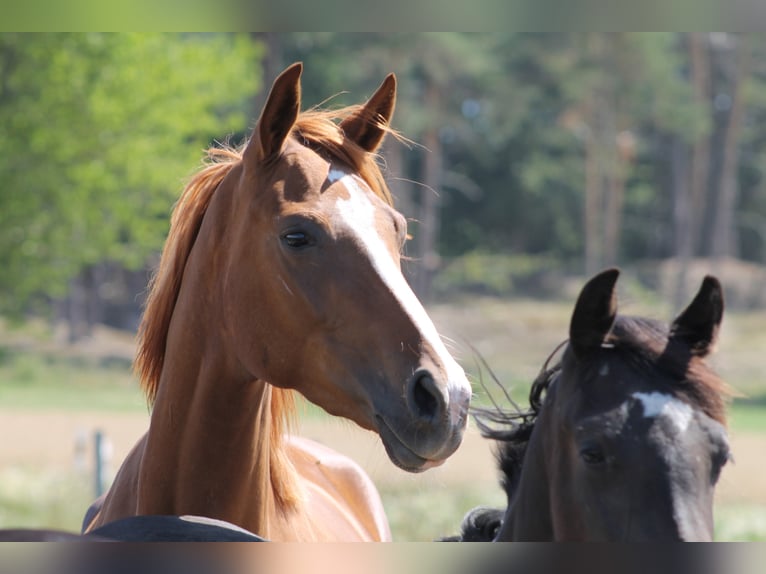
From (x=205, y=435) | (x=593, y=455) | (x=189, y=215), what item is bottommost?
(x=593, y=455)

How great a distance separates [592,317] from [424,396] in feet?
1.86

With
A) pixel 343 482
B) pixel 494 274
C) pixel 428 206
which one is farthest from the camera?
pixel 494 274

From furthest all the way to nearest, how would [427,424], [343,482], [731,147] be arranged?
[731,147] < [343,482] < [427,424]

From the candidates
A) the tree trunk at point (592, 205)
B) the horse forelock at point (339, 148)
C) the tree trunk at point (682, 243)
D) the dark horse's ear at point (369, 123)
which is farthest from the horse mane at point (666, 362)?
the tree trunk at point (592, 205)

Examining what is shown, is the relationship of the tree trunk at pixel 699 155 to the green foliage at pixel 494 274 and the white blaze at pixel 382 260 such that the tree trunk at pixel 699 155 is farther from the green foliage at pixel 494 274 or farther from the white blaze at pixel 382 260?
the white blaze at pixel 382 260

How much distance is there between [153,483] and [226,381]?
0.33m

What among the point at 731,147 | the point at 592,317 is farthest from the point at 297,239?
the point at 731,147

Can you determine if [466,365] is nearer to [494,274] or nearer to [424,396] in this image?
[424,396]

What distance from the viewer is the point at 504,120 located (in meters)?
35.0

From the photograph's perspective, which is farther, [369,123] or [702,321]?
[369,123]

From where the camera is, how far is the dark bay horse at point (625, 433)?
79.0 inches

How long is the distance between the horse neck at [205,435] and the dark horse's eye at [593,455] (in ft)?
2.78

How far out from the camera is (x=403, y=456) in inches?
77.8

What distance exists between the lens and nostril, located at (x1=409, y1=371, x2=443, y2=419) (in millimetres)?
1930
